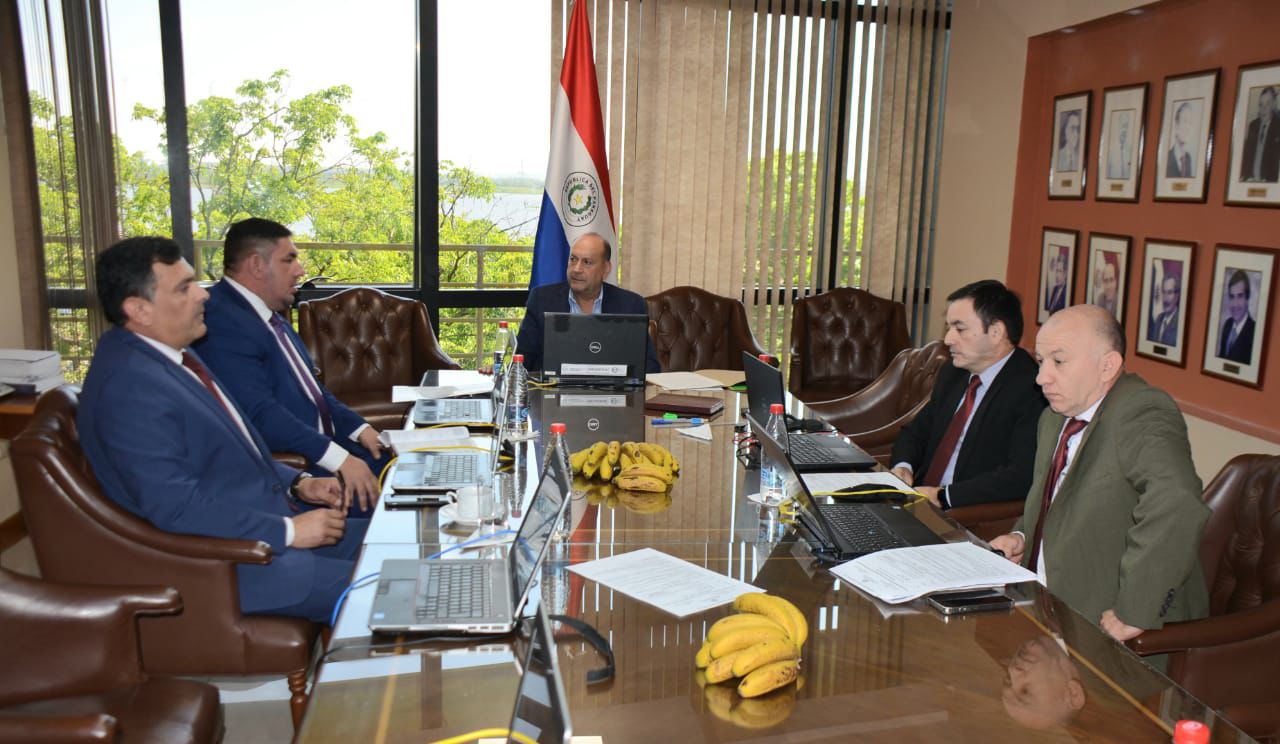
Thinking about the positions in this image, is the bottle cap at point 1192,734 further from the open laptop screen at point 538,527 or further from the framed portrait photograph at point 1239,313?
the framed portrait photograph at point 1239,313

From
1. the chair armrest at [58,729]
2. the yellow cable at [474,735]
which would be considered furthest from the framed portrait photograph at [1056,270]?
the chair armrest at [58,729]

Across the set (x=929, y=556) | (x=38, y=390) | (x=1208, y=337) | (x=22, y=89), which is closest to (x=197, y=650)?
(x=929, y=556)

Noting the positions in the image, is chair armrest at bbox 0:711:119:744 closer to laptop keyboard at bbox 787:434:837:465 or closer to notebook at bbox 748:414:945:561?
notebook at bbox 748:414:945:561

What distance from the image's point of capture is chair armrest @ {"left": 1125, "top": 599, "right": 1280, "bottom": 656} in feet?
7.08

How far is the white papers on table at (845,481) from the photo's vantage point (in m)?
2.86

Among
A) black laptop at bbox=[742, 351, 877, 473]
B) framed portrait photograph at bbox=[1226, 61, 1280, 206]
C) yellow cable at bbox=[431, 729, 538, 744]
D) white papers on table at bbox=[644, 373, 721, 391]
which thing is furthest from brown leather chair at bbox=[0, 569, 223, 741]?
framed portrait photograph at bbox=[1226, 61, 1280, 206]

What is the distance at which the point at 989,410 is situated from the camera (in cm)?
329

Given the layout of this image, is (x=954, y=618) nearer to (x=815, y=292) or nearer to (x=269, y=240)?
(x=269, y=240)

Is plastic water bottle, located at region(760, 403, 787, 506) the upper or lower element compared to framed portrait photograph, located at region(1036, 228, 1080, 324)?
lower

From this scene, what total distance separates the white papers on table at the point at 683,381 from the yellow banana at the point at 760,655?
2.67m

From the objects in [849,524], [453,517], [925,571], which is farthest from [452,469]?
[925,571]

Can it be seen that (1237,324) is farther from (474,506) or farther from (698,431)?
(474,506)

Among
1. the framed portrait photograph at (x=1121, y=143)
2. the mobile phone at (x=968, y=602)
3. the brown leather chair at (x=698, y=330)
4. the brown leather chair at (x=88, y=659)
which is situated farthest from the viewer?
the brown leather chair at (x=698, y=330)

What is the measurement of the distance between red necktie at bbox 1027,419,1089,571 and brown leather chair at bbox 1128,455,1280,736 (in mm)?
350
